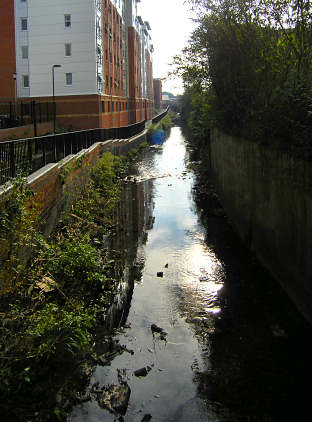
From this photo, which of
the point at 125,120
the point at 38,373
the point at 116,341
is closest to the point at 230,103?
the point at 116,341

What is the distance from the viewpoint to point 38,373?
5930 mm

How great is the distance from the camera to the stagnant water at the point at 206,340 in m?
5.64

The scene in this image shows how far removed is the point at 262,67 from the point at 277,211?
176 inches

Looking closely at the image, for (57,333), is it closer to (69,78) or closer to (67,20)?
(69,78)

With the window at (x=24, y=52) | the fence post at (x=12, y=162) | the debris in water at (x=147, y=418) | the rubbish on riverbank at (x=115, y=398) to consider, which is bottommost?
the debris in water at (x=147, y=418)

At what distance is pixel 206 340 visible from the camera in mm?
7195

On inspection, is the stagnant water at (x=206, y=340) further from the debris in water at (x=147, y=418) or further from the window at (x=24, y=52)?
the window at (x=24, y=52)

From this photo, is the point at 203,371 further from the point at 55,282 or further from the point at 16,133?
the point at 16,133

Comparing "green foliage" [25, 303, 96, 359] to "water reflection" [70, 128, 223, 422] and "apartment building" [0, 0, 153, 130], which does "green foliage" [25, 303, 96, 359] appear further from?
"apartment building" [0, 0, 153, 130]

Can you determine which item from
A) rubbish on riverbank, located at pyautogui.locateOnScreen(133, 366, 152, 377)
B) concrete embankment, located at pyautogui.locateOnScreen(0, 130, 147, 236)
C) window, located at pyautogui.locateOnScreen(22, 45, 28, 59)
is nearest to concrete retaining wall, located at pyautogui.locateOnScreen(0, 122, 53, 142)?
window, located at pyautogui.locateOnScreen(22, 45, 28, 59)

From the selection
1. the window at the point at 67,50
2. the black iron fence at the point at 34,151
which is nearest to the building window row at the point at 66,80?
the window at the point at 67,50

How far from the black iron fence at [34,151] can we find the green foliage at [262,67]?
5336mm

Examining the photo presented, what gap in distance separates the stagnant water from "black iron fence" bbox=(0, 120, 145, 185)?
10.2ft

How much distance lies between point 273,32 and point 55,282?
27.3 feet
